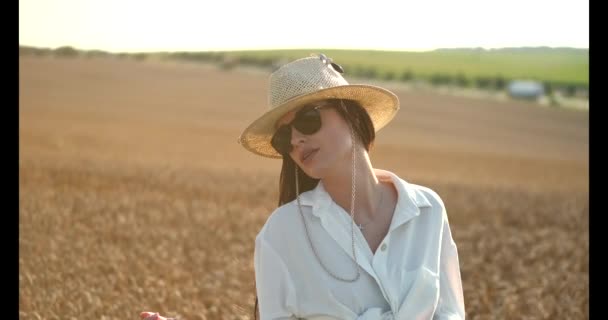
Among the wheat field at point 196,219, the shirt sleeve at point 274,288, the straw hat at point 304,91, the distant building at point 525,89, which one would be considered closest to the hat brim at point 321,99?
the straw hat at point 304,91

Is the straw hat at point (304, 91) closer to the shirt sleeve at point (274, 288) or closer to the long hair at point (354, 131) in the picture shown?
the long hair at point (354, 131)

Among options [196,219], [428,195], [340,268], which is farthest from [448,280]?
[196,219]

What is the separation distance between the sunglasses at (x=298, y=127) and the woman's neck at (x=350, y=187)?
17 centimetres

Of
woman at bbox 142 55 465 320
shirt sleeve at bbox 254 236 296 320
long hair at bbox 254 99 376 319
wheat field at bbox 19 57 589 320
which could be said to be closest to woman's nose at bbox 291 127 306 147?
woman at bbox 142 55 465 320

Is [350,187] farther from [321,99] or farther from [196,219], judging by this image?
[196,219]

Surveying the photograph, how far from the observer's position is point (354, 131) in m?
3.29

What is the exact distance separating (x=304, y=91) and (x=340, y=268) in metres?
0.63

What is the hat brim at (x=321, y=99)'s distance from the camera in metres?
3.16

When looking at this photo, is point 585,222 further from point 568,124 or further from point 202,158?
point 568,124

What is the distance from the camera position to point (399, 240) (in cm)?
312

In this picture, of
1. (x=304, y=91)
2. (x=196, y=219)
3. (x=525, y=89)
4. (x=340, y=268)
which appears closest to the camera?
(x=340, y=268)

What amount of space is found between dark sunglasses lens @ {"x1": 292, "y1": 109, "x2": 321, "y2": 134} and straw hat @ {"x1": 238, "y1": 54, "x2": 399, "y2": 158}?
0.15 ft

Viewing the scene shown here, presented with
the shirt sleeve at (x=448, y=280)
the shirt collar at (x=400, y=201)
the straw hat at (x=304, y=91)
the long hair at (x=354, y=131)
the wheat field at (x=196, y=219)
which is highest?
the straw hat at (x=304, y=91)
